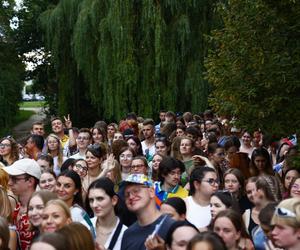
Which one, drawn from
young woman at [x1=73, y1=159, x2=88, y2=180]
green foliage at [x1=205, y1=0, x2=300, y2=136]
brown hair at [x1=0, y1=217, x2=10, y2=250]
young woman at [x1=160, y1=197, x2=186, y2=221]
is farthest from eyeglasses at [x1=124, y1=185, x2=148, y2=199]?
green foliage at [x1=205, y1=0, x2=300, y2=136]

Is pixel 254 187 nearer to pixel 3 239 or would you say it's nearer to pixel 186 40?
pixel 3 239

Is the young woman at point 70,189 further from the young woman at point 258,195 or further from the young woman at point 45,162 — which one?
the young woman at point 45,162

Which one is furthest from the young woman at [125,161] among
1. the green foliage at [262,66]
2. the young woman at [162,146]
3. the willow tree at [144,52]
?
the willow tree at [144,52]

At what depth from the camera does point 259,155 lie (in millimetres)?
8656

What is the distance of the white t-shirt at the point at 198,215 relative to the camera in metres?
6.24

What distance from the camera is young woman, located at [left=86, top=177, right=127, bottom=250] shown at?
5.17 m

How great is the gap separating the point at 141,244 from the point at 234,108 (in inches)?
203

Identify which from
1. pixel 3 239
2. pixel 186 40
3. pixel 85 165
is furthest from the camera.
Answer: pixel 186 40

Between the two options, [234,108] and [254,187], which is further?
[234,108]

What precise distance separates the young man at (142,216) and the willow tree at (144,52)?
14406 millimetres

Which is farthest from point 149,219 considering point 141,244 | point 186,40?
point 186,40

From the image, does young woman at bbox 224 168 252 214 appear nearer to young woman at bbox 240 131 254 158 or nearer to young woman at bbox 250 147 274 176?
young woman at bbox 250 147 274 176

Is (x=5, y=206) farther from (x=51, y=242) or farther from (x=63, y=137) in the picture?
(x=63, y=137)

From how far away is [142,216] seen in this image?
4.77 meters
